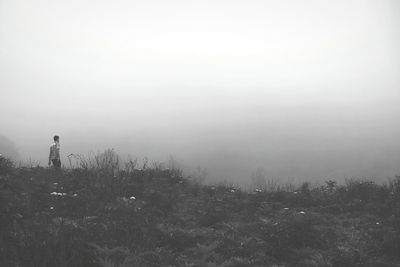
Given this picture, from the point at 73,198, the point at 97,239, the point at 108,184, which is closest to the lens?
the point at 97,239

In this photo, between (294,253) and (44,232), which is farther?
(294,253)

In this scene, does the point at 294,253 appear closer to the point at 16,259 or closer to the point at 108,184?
the point at 16,259

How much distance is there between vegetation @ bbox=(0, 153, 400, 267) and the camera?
608 centimetres

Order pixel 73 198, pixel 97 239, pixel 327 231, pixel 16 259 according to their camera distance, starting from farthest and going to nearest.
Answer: pixel 73 198
pixel 327 231
pixel 97 239
pixel 16 259

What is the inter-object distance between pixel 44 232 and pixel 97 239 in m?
0.85

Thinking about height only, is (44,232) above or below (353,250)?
above

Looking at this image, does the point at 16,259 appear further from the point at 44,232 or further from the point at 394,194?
the point at 394,194

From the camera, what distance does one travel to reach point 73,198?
1030cm

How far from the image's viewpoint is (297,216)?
8875 millimetres

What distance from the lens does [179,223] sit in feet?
31.6

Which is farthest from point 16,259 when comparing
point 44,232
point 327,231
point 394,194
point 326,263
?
point 394,194

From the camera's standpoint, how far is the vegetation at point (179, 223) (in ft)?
19.9

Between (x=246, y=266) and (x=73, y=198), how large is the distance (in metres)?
5.34

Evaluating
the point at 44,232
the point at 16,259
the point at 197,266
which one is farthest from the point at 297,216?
the point at 16,259
